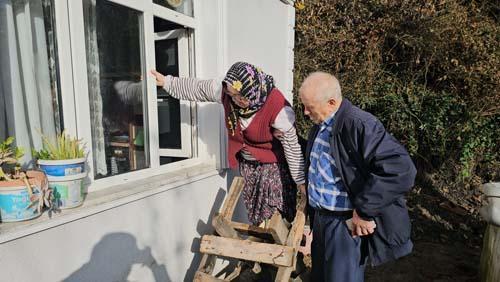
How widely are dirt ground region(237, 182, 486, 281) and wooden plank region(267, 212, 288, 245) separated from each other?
0.54 meters

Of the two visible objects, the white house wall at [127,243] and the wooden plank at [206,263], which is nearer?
the white house wall at [127,243]

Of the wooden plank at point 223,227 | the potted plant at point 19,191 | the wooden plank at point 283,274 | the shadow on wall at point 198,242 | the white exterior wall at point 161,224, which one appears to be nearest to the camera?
the potted plant at point 19,191

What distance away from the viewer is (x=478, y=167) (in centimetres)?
518

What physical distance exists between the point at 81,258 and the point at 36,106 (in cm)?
80

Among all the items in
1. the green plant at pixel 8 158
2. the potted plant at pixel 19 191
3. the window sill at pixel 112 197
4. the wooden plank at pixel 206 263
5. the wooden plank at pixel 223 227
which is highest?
the green plant at pixel 8 158

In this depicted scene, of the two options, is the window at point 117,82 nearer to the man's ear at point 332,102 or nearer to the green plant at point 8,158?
the green plant at point 8,158

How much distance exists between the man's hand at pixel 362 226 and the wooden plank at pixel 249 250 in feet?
1.53

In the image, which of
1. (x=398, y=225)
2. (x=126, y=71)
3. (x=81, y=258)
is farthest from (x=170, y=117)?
(x=398, y=225)

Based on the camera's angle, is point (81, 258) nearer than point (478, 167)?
Yes

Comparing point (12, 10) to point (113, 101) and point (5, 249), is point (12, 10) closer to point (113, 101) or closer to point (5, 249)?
point (113, 101)

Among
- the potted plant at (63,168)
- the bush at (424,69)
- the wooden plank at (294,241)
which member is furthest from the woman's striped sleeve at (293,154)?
the bush at (424,69)

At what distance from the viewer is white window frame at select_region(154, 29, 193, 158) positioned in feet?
8.91

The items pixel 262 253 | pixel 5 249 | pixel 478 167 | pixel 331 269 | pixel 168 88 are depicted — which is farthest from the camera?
pixel 478 167

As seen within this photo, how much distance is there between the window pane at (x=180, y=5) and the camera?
2.43 metres
